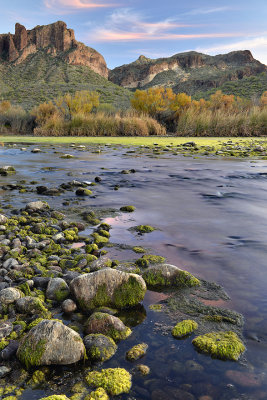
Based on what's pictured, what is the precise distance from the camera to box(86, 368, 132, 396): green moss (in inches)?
57.0

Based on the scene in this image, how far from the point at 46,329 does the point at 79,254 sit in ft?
4.19

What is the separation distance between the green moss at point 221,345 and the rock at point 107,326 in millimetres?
399

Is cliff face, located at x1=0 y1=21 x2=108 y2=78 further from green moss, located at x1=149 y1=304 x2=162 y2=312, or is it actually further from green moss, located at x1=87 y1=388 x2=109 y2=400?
green moss, located at x1=87 y1=388 x2=109 y2=400

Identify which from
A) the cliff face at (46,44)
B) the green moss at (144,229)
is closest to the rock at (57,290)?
the green moss at (144,229)

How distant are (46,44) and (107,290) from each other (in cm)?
11970

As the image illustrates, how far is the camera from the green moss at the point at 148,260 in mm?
2770

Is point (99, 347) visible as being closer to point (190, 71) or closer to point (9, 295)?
point (9, 295)

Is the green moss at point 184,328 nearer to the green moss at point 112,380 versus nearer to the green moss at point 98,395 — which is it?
the green moss at point 112,380

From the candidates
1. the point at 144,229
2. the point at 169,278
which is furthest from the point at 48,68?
the point at 169,278

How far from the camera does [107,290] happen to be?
84.7 inches

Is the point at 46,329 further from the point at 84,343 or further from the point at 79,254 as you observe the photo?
the point at 79,254

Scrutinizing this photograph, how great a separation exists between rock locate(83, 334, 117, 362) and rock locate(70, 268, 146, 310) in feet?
1.20

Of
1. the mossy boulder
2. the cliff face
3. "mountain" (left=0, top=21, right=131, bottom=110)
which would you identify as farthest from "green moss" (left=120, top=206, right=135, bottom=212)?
the cliff face

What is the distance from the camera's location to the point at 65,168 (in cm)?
884
